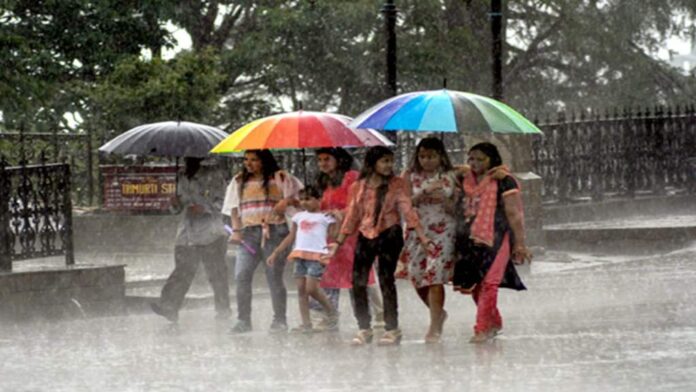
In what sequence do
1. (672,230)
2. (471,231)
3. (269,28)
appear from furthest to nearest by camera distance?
(269,28)
(672,230)
(471,231)

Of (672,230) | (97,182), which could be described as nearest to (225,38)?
(97,182)

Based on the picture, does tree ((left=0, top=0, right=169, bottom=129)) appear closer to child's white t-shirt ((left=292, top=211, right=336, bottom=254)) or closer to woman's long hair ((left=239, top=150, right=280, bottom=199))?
woman's long hair ((left=239, top=150, right=280, bottom=199))

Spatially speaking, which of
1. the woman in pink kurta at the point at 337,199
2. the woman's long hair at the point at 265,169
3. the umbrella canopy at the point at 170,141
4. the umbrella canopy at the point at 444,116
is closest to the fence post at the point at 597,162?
the umbrella canopy at the point at 170,141

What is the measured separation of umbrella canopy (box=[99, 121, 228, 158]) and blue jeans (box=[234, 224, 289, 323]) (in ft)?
4.15

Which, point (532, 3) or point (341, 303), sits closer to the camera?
point (341, 303)

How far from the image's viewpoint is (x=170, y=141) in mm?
16750

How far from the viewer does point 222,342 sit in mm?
14844

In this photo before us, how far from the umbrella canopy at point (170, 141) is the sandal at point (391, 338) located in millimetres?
3245

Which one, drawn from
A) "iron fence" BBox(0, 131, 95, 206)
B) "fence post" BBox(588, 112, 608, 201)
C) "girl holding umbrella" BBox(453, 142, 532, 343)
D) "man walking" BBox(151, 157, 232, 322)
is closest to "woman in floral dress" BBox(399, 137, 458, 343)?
"girl holding umbrella" BBox(453, 142, 532, 343)

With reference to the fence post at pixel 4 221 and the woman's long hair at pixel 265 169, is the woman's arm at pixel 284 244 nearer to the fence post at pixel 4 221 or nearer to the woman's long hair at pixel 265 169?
the woman's long hair at pixel 265 169

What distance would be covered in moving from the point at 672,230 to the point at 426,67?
13.8 m

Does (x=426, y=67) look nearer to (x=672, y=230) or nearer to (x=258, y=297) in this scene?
(x=672, y=230)

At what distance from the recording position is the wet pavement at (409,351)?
38.5 feet

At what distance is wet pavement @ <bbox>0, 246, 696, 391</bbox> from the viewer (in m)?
11.8
